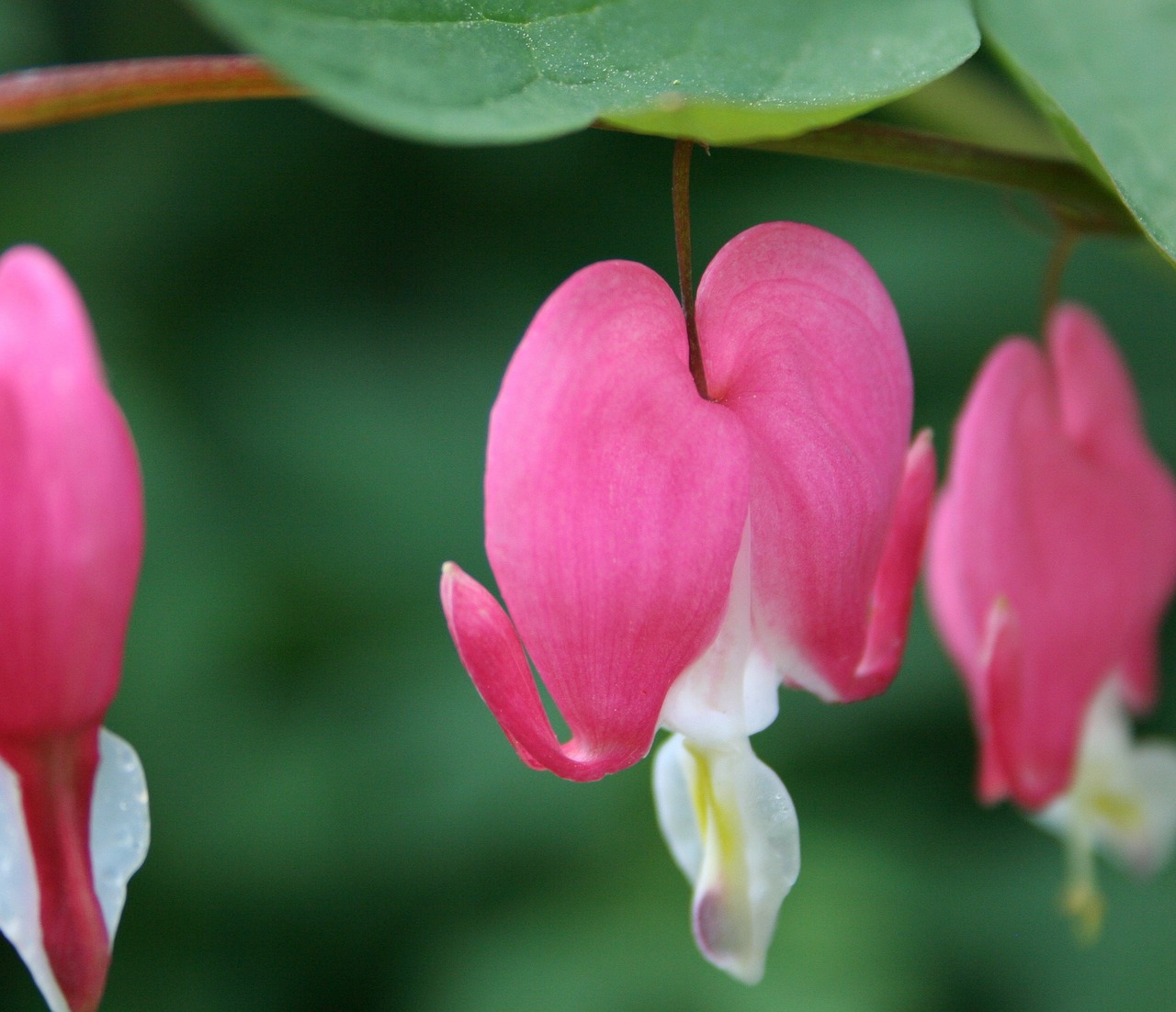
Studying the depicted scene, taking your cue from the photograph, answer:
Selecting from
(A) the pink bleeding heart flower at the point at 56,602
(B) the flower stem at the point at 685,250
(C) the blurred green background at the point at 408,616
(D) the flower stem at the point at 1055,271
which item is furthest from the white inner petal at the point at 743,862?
(C) the blurred green background at the point at 408,616

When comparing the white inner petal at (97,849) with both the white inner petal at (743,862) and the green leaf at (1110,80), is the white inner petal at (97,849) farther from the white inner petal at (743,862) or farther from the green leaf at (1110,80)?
the green leaf at (1110,80)

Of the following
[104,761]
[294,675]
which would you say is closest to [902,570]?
[104,761]

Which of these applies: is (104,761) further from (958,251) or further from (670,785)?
(958,251)

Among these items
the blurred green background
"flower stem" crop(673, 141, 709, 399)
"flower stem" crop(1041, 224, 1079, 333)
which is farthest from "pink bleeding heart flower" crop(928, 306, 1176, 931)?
the blurred green background

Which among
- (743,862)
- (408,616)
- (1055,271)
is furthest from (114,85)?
(408,616)

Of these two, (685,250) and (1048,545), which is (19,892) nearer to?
(685,250)

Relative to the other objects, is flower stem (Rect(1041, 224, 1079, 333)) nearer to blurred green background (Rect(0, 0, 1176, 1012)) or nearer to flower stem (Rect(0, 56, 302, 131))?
flower stem (Rect(0, 56, 302, 131))
